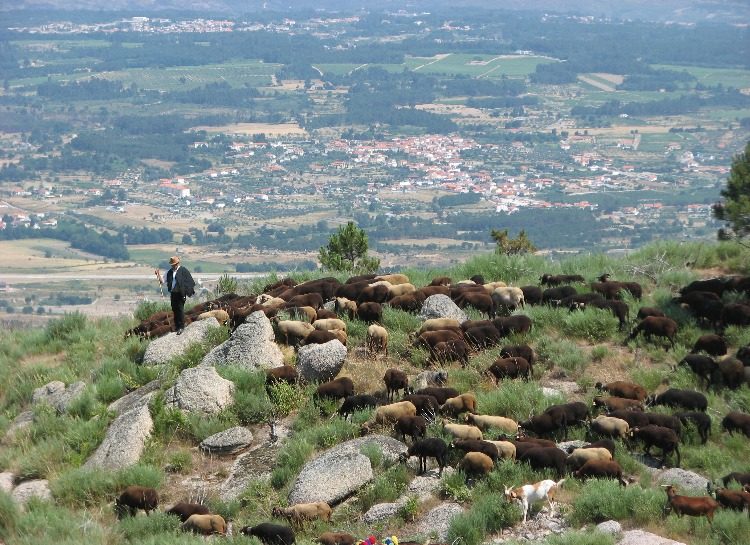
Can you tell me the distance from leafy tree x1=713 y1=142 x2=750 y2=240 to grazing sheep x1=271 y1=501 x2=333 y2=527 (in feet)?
37.4

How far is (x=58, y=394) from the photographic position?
18.0 metres

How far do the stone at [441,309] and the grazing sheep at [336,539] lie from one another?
7051 mm

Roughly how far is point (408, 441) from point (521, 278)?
8.47m

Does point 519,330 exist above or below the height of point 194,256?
above

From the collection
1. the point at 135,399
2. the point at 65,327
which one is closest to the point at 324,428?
the point at 135,399

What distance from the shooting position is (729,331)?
17125 mm

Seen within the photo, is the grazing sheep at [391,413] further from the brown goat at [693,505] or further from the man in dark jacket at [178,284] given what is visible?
the man in dark jacket at [178,284]

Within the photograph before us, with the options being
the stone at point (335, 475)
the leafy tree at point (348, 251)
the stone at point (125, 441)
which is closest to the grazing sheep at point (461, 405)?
the stone at point (335, 475)

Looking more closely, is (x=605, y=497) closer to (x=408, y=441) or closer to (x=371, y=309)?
(x=408, y=441)

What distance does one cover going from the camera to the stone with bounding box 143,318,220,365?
1830 centimetres

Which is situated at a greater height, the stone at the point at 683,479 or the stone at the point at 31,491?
the stone at the point at 683,479

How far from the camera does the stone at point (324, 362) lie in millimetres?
16578

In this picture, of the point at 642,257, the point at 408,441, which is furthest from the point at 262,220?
the point at 408,441

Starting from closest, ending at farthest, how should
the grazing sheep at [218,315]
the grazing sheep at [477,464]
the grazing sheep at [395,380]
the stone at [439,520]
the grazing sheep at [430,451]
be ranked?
the stone at [439,520] < the grazing sheep at [477,464] < the grazing sheep at [430,451] < the grazing sheep at [395,380] < the grazing sheep at [218,315]
